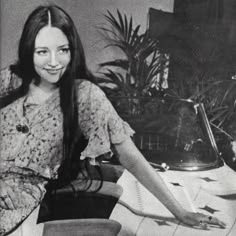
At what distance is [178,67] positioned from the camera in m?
1.49

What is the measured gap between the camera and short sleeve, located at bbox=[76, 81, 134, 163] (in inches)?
55.6

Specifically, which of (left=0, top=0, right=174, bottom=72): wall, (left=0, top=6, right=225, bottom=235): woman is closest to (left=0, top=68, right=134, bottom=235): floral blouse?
(left=0, top=6, right=225, bottom=235): woman

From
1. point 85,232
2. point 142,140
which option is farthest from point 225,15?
point 85,232

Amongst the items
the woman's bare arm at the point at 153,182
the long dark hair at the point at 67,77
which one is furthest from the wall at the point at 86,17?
the woman's bare arm at the point at 153,182

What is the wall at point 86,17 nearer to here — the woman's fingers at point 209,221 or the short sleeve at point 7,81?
the short sleeve at point 7,81

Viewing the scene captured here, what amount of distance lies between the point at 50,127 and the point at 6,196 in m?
0.33

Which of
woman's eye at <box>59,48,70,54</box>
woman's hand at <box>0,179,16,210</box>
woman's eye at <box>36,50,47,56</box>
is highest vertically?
woman's eye at <box>59,48,70,54</box>

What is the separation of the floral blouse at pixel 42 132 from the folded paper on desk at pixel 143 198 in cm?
16

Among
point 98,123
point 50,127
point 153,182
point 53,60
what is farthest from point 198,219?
point 53,60

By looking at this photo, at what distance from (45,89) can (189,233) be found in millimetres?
803

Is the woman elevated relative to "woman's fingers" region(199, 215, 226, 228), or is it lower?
elevated

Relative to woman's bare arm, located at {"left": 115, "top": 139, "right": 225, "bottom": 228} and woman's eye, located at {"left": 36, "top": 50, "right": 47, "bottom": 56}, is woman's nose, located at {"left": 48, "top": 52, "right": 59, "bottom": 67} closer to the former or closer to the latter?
woman's eye, located at {"left": 36, "top": 50, "right": 47, "bottom": 56}

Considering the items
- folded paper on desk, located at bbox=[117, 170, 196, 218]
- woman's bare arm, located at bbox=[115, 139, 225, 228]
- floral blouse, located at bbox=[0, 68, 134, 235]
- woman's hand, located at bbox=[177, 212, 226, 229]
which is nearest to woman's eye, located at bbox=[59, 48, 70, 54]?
floral blouse, located at bbox=[0, 68, 134, 235]

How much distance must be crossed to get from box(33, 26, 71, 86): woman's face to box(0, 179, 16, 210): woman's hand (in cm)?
43
